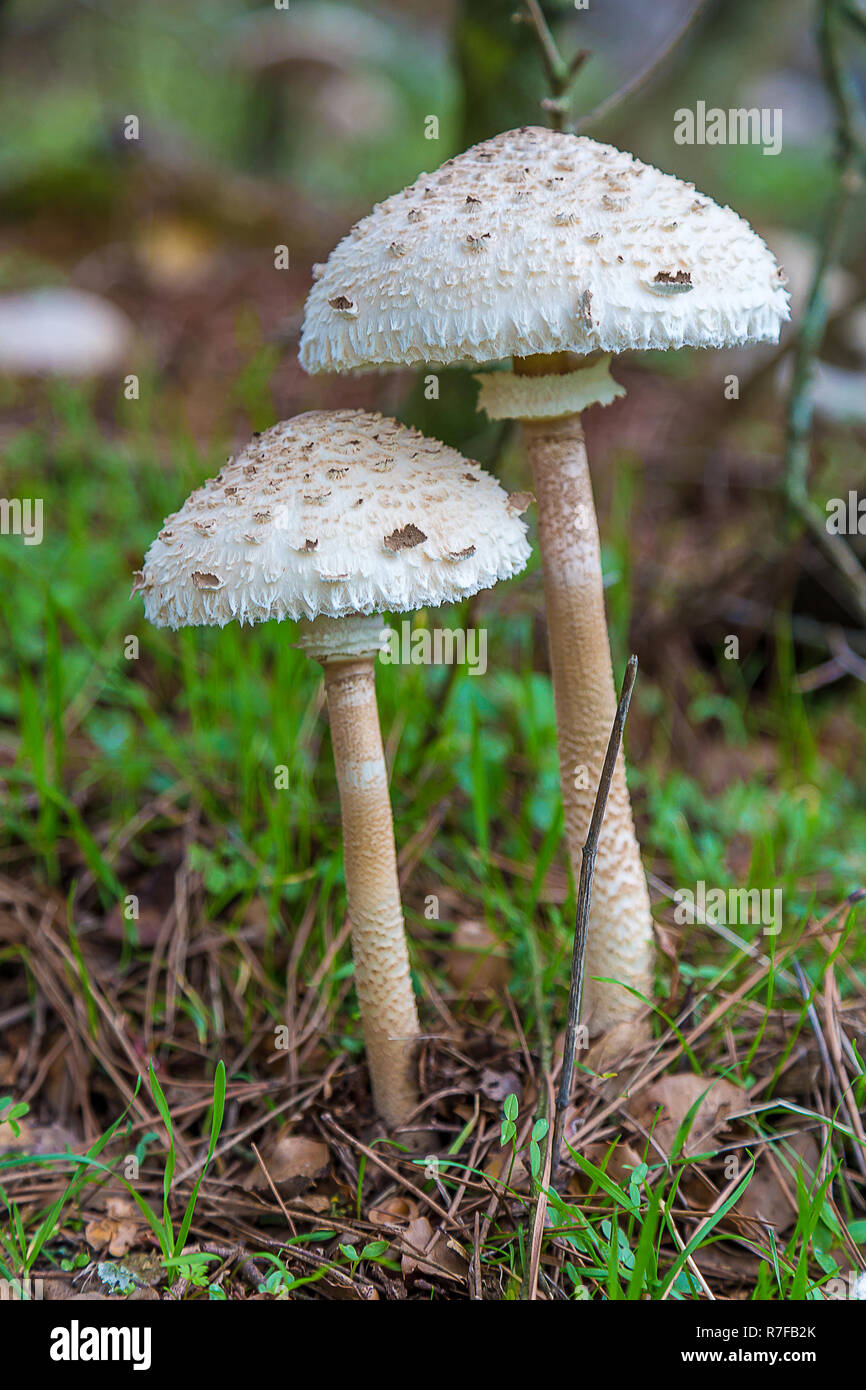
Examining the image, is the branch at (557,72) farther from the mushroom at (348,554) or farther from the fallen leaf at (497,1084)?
the fallen leaf at (497,1084)

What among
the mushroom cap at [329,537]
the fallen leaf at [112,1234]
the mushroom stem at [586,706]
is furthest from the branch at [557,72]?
the fallen leaf at [112,1234]

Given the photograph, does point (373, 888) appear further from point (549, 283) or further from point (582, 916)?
point (549, 283)

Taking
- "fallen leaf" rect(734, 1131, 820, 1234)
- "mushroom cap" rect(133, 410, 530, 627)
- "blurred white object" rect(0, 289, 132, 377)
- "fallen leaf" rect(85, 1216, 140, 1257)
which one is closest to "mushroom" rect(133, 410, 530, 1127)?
"mushroom cap" rect(133, 410, 530, 627)

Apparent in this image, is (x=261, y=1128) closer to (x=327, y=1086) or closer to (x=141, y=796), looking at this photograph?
(x=327, y=1086)

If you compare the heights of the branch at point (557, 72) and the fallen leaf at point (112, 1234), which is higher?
the branch at point (557, 72)

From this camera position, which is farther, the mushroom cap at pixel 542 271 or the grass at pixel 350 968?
the grass at pixel 350 968
